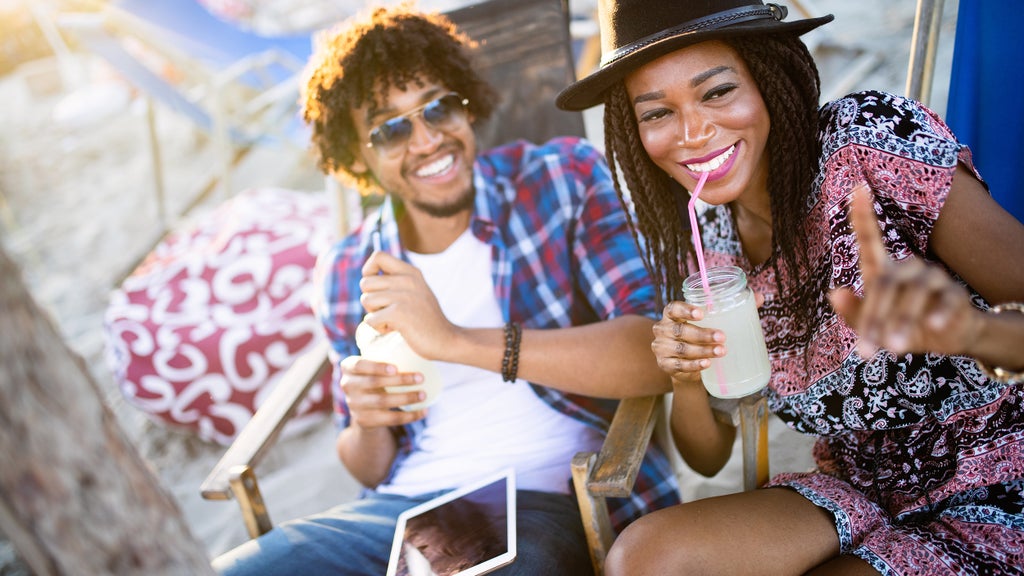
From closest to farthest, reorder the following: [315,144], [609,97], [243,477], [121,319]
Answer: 1. [609,97]
2. [243,477]
3. [315,144]
4. [121,319]

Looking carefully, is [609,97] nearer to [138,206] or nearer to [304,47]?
[304,47]

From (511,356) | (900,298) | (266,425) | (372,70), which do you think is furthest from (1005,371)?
(266,425)

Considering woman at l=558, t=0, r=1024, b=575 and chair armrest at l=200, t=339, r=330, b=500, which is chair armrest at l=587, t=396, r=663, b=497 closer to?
woman at l=558, t=0, r=1024, b=575

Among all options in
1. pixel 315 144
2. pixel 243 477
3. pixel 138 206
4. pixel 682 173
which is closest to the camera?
pixel 682 173

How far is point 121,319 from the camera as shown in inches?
156

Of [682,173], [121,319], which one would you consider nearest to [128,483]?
[682,173]

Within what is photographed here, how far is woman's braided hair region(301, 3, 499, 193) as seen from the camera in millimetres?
2365

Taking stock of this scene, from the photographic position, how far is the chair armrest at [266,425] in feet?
7.39

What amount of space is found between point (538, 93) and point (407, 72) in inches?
37.4

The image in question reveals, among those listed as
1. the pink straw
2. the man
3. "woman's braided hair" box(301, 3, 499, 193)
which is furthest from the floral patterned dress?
"woman's braided hair" box(301, 3, 499, 193)

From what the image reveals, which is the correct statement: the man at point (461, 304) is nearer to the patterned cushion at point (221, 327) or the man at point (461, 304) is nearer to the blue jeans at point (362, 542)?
the blue jeans at point (362, 542)

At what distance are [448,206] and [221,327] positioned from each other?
2.02 m

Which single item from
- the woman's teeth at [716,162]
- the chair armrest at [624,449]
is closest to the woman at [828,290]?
the woman's teeth at [716,162]

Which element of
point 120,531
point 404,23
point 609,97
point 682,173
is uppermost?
point 404,23
